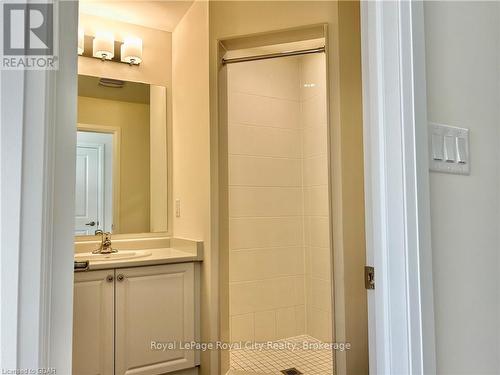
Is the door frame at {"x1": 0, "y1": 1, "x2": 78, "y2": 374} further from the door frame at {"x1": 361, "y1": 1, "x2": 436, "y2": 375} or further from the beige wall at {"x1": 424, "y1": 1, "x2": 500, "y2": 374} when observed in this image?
the beige wall at {"x1": 424, "y1": 1, "x2": 500, "y2": 374}

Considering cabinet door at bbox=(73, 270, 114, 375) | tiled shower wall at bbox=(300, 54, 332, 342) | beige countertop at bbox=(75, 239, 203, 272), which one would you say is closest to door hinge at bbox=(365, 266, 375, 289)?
beige countertop at bbox=(75, 239, 203, 272)

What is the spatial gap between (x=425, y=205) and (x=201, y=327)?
5.66 ft

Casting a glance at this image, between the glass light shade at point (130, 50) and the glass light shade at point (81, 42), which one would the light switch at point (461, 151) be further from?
the glass light shade at point (81, 42)

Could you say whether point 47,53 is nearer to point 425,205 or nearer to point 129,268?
point 425,205

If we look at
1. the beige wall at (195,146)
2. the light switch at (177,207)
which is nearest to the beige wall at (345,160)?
the beige wall at (195,146)

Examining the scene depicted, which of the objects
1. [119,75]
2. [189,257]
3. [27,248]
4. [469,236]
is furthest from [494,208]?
[119,75]

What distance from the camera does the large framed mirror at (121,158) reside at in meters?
2.44

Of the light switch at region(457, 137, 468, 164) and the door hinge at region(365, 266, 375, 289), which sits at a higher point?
the light switch at region(457, 137, 468, 164)

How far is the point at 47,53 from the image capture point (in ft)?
2.16

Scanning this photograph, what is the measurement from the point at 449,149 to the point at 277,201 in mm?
2043

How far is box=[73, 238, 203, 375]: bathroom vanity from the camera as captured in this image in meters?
1.93

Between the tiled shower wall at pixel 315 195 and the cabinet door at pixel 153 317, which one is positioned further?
the tiled shower wall at pixel 315 195

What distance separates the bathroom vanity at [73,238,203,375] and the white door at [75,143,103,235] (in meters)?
0.24

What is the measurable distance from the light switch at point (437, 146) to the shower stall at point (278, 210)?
180 centimetres
